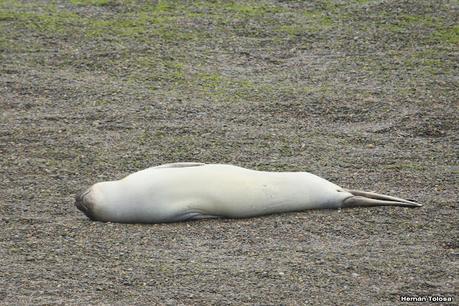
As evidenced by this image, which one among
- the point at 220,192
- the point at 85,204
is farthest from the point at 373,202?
the point at 85,204

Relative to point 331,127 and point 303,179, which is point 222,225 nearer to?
point 303,179

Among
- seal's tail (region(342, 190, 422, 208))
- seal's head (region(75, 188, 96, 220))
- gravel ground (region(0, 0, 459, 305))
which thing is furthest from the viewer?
seal's tail (region(342, 190, 422, 208))

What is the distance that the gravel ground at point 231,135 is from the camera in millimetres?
A: 5668

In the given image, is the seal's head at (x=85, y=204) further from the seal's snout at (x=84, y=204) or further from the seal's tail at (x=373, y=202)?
the seal's tail at (x=373, y=202)

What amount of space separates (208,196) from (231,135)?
1.70 metres

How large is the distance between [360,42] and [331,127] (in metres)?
2.25

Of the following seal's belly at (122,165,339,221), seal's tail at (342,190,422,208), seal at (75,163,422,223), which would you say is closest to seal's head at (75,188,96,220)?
seal at (75,163,422,223)

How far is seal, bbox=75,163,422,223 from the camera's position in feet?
21.5

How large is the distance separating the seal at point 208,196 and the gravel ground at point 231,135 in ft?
0.26

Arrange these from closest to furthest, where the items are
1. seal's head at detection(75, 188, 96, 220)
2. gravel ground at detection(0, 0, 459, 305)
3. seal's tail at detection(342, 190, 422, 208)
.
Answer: gravel ground at detection(0, 0, 459, 305) < seal's head at detection(75, 188, 96, 220) < seal's tail at detection(342, 190, 422, 208)

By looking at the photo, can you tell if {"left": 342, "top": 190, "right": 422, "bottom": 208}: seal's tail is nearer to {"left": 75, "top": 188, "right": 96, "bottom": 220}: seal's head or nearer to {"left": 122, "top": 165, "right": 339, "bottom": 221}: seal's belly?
{"left": 122, "top": 165, "right": 339, "bottom": 221}: seal's belly

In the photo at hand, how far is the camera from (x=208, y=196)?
6578mm

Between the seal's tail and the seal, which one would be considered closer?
the seal

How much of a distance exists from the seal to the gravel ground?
0.08 metres
